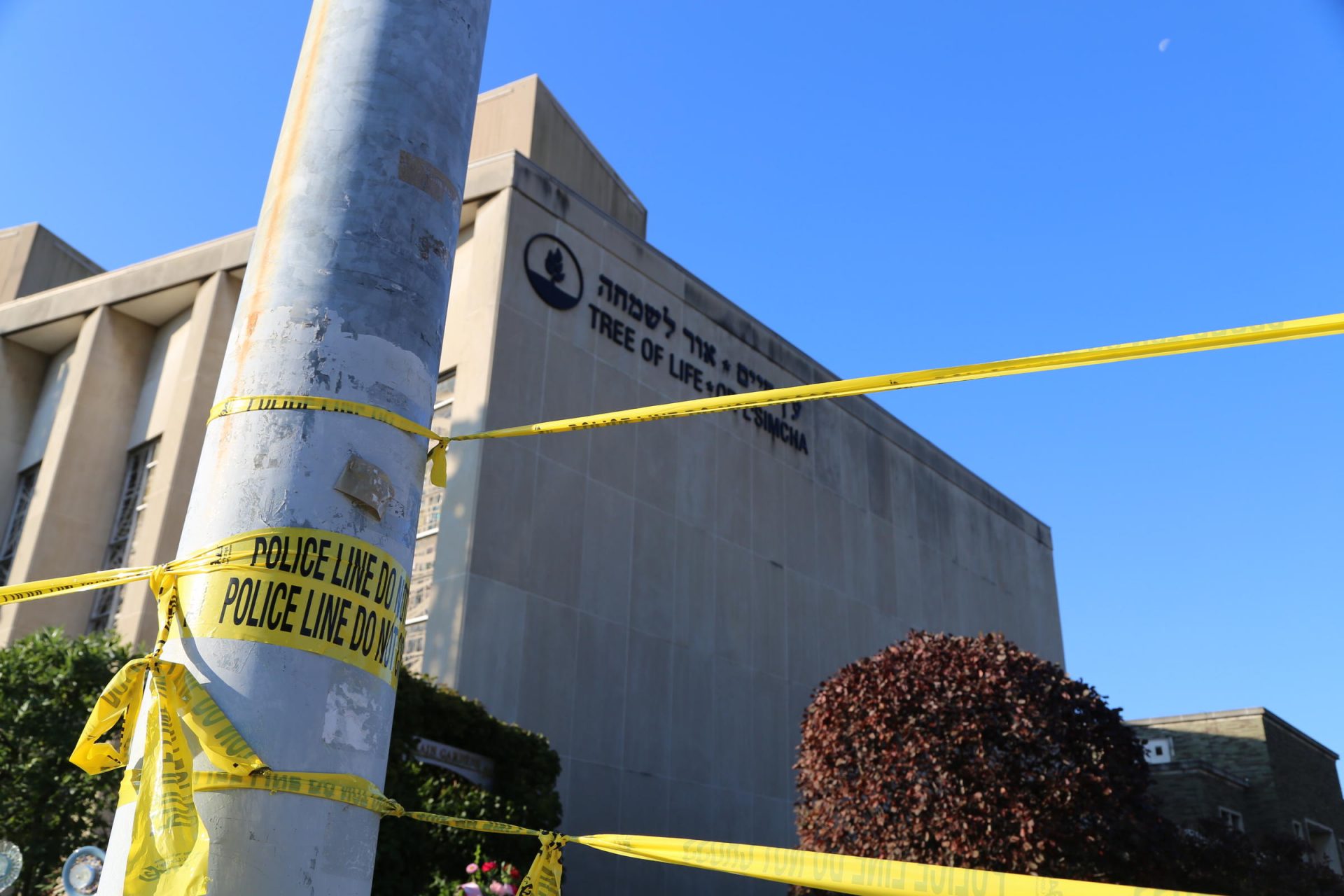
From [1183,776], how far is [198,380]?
25.4 m

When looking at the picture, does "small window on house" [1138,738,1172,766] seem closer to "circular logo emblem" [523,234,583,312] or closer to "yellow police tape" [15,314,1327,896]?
"circular logo emblem" [523,234,583,312]

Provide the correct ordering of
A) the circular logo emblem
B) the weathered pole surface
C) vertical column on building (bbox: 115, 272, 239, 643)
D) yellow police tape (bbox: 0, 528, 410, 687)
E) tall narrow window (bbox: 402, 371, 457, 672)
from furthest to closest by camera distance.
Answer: vertical column on building (bbox: 115, 272, 239, 643), the circular logo emblem, tall narrow window (bbox: 402, 371, 457, 672), yellow police tape (bbox: 0, 528, 410, 687), the weathered pole surface

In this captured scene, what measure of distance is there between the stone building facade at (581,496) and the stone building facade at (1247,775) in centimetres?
1008

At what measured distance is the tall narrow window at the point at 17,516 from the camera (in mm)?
20938

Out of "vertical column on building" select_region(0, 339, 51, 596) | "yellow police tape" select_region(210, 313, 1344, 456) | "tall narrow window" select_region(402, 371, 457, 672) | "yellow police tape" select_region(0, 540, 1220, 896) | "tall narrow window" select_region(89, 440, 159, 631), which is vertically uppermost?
"vertical column on building" select_region(0, 339, 51, 596)

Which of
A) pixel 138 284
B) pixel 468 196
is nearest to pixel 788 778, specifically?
pixel 468 196

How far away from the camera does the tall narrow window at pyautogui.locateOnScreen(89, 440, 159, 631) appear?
62.3 ft

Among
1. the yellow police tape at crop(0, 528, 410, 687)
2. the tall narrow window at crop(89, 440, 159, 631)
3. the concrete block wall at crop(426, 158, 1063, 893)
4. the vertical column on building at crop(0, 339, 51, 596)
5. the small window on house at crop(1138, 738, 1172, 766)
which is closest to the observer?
the yellow police tape at crop(0, 528, 410, 687)

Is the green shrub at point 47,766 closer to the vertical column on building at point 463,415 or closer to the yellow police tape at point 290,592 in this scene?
the vertical column on building at point 463,415

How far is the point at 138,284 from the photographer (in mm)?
20828

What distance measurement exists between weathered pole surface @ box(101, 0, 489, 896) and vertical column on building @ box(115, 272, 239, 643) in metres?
14.6

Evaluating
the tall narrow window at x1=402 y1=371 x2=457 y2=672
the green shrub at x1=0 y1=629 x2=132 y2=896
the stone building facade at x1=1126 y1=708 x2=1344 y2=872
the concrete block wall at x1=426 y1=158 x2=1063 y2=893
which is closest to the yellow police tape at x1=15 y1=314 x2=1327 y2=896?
the green shrub at x1=0 y1=629 x2=132 y2=896

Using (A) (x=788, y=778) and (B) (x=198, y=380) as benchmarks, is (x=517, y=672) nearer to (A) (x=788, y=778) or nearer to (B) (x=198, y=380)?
(A) (x=788, y=778)

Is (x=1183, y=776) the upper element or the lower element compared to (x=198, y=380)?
lower
